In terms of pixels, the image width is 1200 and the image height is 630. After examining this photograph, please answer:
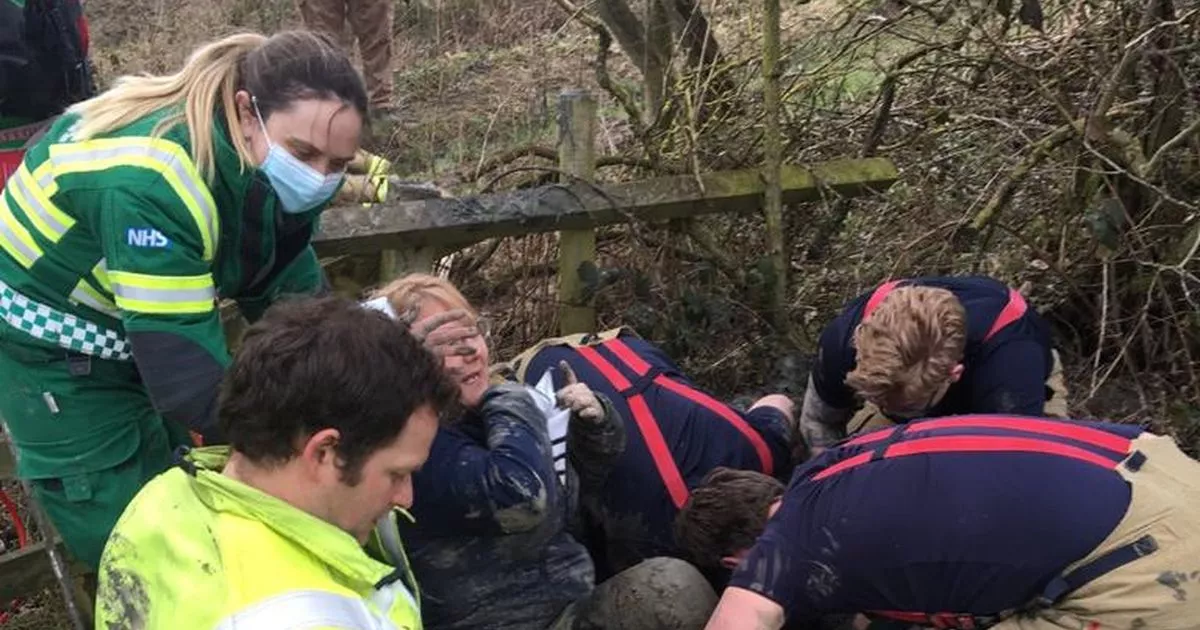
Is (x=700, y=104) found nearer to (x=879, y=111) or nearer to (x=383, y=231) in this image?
(x=879, y=111)

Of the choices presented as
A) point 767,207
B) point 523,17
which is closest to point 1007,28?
point 767,207

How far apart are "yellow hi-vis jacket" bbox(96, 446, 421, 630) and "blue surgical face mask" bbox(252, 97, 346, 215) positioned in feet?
2.62

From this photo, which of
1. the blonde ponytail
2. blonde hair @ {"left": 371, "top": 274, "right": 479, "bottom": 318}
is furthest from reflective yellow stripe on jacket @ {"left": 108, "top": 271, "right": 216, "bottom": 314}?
blonde hair @ {"left": 371, "top": 274, "right": 479, "bottom": 318}

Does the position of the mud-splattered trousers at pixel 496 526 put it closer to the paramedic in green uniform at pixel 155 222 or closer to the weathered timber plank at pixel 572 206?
the paramedic in green uniform at pixel 155 222

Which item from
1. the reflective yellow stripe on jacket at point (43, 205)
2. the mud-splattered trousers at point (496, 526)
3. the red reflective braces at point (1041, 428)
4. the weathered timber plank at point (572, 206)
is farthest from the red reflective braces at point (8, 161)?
the red reflective braces at point (1041, 428)

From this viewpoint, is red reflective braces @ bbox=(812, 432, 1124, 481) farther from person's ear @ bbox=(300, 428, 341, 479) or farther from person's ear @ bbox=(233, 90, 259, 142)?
person's ear @ bbox=(233, 90, 259, 142)

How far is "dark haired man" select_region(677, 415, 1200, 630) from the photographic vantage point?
2.19 m

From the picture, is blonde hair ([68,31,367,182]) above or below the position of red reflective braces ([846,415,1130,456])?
above

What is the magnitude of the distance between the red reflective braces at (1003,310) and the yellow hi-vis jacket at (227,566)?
1.90 metres

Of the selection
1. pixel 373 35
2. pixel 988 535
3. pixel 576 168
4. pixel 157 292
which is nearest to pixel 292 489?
pixel 157 292

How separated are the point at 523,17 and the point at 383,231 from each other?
653cm

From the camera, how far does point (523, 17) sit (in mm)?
9766

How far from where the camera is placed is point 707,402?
3.11m

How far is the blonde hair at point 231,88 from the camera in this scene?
7.04 feet
